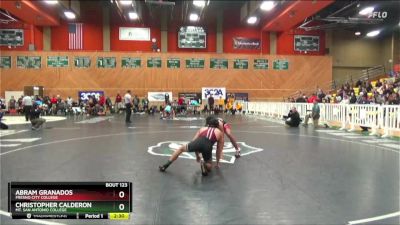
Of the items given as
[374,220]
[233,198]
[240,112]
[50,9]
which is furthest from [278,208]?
[50,9]

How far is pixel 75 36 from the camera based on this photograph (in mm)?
33188

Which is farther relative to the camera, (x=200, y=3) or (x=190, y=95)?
(x=190, y=95)

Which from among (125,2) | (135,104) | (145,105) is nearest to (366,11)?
(125,2)

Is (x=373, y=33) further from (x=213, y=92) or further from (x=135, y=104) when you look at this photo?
(x=135, y=104)

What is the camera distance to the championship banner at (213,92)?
33.0 meters

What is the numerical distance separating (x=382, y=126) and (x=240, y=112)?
18.9 metres

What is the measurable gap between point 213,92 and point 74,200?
100ft

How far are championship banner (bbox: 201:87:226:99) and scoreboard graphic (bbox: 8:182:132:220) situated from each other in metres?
30.3

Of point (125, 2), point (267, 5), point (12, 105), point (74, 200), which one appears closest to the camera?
point (74, 200)

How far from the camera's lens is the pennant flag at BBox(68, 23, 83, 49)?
33.1 meters

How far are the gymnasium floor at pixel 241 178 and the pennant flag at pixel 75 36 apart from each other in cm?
2495

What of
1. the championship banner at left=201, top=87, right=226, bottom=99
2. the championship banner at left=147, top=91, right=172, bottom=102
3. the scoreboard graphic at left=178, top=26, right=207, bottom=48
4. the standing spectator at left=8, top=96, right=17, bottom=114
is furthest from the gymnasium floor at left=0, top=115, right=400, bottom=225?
the scoreboard graphic at left=178, top=26, right=207, bottom=48

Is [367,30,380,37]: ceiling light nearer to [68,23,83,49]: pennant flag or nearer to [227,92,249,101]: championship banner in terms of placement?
[227,92,249,101]: championship banner

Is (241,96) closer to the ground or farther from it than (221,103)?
farther from it
